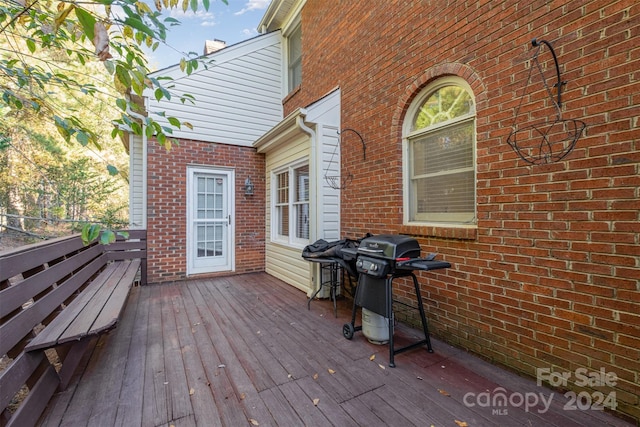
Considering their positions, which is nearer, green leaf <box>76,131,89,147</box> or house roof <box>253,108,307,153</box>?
green leaf <box>76,131,89,147</box>

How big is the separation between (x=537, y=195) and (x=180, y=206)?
211 inches

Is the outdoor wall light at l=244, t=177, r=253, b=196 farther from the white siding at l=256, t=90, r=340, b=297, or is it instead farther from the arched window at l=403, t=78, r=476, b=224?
the arched window at l=403, t=78, r=476, b=224

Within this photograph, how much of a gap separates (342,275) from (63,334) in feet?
10.1

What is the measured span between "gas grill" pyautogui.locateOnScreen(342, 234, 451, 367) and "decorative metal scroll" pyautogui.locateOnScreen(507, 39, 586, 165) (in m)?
1.07

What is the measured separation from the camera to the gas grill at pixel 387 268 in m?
2.43

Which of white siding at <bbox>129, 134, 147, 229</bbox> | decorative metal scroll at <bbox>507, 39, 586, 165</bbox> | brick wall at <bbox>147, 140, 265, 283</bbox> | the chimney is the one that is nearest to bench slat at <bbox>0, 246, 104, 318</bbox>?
brick wall at <bbox>147, 140, 265, 283</bbox>

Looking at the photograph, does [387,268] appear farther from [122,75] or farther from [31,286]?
[31,286]

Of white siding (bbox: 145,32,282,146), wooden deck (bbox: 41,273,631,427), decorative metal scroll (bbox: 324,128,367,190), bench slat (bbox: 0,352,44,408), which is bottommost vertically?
wooden deck (bbox: 41,273,631,427)

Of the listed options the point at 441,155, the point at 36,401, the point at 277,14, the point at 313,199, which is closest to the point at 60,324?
the point at 36,401

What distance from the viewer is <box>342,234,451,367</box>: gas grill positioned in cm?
243

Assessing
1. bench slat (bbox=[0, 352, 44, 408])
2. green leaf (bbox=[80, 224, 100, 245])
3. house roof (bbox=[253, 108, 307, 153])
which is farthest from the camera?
house roof (bbox=[253, 108, 307, 153])

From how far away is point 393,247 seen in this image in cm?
248

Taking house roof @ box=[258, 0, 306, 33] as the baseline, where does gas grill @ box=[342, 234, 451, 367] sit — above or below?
below

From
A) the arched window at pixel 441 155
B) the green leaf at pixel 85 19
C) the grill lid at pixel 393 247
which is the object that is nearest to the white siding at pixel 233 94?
the arched window at pixel 441 155
